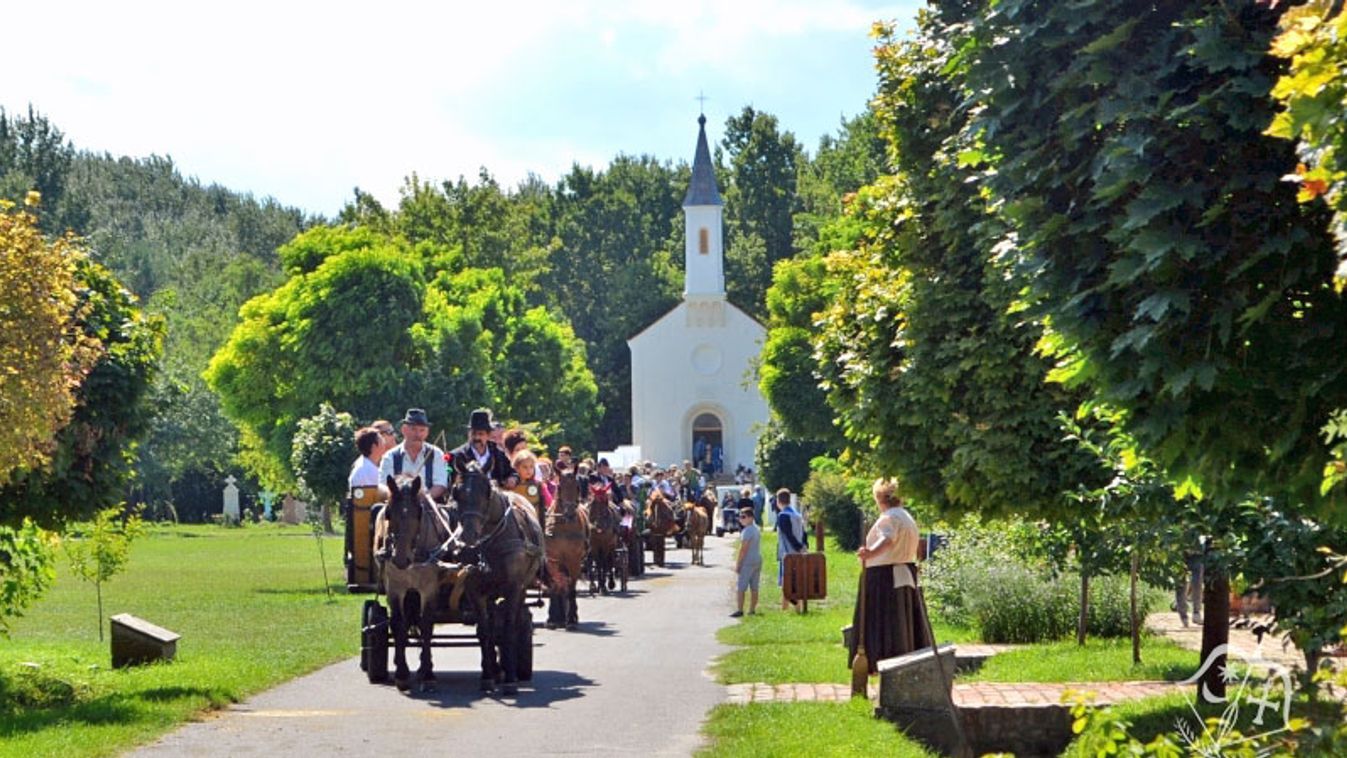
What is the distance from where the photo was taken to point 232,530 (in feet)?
257

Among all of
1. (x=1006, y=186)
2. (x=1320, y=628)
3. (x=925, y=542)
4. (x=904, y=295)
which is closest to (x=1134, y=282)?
(x=1006, y=186)

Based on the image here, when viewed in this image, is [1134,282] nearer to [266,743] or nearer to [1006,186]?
[1006,186]

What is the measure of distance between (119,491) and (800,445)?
52337 millimetres

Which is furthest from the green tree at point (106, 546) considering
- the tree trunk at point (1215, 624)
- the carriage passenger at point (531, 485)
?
the tree trunk at point (1215, 624)

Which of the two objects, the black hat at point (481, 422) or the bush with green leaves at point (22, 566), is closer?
the bush with green leaves at point (22, 566)

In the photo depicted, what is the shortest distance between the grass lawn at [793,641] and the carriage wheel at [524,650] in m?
1.67

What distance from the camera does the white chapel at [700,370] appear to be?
96.2 m

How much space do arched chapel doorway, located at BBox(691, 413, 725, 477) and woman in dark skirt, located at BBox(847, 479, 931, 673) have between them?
80515 millimetres

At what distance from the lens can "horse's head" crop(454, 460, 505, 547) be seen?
53.1 ft

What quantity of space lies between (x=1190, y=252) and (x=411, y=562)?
9.97 m

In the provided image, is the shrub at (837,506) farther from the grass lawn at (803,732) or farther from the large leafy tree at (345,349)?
the grass lawn at (803,732)

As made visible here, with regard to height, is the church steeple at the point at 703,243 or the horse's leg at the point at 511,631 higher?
the church steeple at the point at 703,243

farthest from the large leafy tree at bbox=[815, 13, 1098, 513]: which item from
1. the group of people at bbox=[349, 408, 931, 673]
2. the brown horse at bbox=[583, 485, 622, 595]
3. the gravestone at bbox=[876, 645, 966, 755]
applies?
the brown horse at bbox=[583, 485, 622, 595]

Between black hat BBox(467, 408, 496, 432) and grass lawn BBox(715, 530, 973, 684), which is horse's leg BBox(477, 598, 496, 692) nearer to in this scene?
grass lawn BBox(715, 530, 973, 684)
